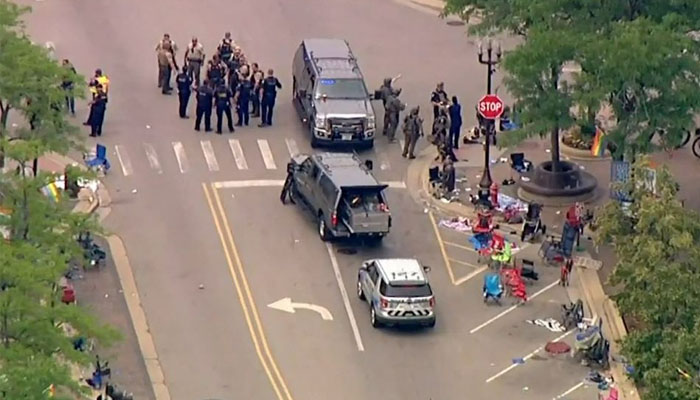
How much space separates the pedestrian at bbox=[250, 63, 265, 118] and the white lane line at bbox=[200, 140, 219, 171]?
236 cm

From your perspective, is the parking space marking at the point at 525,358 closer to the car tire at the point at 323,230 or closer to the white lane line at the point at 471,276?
the white lane line at the point at 471,276

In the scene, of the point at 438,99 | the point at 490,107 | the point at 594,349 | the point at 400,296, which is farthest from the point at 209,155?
the point at 594,349

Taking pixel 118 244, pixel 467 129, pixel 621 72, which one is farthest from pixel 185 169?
pixel 621 72

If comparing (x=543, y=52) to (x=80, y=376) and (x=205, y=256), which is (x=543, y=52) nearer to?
(x=205, y=256)

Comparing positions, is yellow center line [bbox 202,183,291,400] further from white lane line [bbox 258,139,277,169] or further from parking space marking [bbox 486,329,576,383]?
parking space marking [bbox 486,329,576,383]

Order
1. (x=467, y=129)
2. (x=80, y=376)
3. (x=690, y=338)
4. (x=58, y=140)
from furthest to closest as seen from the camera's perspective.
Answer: (x=467, y=129) → (x=58, y=140) → (x=80, y=376) → (x=690, y=338)

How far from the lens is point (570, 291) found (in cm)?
5278

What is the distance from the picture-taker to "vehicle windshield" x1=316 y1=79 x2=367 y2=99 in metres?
60.7

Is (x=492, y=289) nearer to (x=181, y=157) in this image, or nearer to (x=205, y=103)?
(x=181, y=157)

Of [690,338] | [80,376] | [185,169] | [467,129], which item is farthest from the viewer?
[467,129]

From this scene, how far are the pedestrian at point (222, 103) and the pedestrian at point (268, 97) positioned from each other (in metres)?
1.08

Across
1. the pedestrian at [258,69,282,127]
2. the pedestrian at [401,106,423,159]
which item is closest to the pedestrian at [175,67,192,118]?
the pedestrian at [258,69,282,127]

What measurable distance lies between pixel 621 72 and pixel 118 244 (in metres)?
13.5

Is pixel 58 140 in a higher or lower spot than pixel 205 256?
higher
